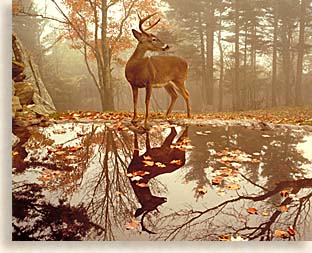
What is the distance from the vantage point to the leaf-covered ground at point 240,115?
1864 mm

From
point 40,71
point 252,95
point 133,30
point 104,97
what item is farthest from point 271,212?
point 40,71

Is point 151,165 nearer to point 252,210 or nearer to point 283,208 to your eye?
point 252,210

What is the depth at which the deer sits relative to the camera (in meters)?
1.86

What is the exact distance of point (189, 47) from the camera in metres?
1.86

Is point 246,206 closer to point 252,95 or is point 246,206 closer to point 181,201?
point 181,201

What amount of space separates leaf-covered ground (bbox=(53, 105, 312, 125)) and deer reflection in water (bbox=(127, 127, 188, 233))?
103mm

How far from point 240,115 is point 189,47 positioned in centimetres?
39

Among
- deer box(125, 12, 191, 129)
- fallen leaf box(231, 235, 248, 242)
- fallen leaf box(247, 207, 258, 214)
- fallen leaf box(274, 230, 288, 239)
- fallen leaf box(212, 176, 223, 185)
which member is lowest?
fallen leaf box(231, 235, 248, 242)

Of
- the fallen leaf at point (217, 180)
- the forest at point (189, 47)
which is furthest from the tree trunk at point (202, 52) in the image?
the fallen leaf at point (217, 180)

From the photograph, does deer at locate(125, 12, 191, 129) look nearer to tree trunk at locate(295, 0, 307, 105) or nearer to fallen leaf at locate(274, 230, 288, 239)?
tree trunk at locate(295, 0, 307, 105)

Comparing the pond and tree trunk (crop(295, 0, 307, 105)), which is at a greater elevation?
tree trunk (crop(295, 0, 307, 105))

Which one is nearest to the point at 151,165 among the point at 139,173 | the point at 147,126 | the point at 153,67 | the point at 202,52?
the point at 139,173

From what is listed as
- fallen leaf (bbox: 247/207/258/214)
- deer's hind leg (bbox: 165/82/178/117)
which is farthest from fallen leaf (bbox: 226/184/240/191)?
deer's hind leg (bbox: 165/82/178/117)

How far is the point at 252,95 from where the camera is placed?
6.13ft
